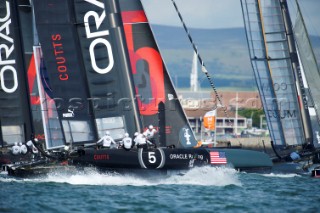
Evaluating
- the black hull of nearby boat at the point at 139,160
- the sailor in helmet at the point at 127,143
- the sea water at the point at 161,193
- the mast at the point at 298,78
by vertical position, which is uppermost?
the mast at the point at 298,78

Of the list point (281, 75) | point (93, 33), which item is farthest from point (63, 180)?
point (281, 75)

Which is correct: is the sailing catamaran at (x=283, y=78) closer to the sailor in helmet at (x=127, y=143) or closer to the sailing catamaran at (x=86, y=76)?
the sailing catamaran at (x=86, y=76)

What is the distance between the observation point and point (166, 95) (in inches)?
1237

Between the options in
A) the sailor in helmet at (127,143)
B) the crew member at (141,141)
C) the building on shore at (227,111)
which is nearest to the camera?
the sailor in helmet at (127,143)

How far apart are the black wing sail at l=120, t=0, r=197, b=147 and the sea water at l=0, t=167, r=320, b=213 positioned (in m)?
2.74

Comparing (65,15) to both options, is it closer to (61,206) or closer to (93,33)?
(93,33)

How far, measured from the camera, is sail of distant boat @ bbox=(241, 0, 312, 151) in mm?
34281

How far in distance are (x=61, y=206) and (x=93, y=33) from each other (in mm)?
8326

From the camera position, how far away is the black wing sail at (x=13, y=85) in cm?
3372

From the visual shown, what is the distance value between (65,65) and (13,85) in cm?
662

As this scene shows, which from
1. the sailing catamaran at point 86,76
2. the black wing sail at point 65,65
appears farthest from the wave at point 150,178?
the black wing sail at point 65,65

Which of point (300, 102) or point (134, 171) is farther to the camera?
point (300, 102)

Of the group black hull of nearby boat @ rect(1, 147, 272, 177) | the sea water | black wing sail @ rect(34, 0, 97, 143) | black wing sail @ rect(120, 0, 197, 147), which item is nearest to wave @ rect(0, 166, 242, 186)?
the sea water

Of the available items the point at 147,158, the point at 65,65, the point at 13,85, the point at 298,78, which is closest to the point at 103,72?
the point at 65,65
